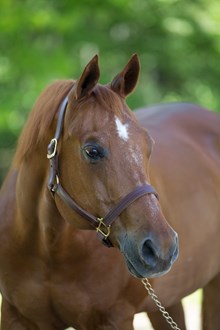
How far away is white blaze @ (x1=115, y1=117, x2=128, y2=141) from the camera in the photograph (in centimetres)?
321

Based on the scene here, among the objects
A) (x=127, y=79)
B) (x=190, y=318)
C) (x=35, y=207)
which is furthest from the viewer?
(x=190, y=318)

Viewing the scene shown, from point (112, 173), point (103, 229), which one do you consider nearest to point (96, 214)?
point (103, 229)

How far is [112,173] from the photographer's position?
3.17m

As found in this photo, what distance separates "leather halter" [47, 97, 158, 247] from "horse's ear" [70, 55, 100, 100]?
142 millimetres

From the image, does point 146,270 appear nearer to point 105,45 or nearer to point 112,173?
point 112,173

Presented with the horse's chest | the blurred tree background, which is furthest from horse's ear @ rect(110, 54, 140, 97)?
the blurred tree background

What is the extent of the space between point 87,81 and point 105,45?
920 cm

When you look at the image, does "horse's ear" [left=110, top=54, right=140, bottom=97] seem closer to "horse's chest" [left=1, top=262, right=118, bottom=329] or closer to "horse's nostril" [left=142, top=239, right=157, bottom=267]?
"horse's nostril" [left=142, top=239, right=157, bottom=267]

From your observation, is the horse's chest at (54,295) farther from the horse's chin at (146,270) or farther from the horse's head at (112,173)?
the horse's chin at (146,270)

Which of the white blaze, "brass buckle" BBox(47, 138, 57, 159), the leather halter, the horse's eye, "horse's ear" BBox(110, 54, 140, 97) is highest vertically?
"horse's ear" BBox(110, 54, 140, 97)

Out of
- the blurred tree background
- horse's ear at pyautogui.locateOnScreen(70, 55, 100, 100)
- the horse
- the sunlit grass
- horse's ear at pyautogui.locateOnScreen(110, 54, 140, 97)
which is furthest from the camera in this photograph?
the blurred tree background

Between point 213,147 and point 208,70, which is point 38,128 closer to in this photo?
point 213,147

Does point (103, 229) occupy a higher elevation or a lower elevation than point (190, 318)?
higher

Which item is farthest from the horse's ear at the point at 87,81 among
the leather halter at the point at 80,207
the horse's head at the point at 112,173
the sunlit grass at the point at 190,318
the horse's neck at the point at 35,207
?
the sunlit grass at the point at 190,318
